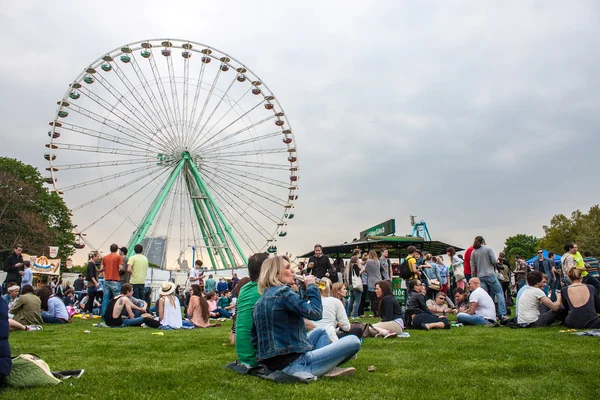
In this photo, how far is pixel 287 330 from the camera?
5.00 metres

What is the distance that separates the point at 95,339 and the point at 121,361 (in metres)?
3.12

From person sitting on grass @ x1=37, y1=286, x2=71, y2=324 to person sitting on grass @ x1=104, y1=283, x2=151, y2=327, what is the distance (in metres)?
1.80

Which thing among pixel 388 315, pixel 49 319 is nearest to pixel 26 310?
pixel 49 319

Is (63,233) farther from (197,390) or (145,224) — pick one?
(197,390)

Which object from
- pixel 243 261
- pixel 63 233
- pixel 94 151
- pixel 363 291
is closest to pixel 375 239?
pixel 243 261

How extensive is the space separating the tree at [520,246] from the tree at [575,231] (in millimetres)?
22714

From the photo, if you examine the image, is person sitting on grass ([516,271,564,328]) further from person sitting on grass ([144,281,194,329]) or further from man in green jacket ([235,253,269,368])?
person sitting on grass ([144,281,194,329])

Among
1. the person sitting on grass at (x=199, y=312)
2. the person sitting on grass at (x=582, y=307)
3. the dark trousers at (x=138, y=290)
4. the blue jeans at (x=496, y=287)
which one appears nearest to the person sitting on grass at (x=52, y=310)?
the dark trousers at (x=138, y=290)

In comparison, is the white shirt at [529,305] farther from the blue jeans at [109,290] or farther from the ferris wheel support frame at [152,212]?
the ferris wheel support frame at [152,212]

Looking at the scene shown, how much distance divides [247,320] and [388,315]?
4674 millimetres

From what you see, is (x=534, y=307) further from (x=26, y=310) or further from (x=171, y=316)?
(x=26, y=310)

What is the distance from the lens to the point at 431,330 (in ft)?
33.8

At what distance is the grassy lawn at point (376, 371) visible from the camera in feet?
14.6

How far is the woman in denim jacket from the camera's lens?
16.2ft
